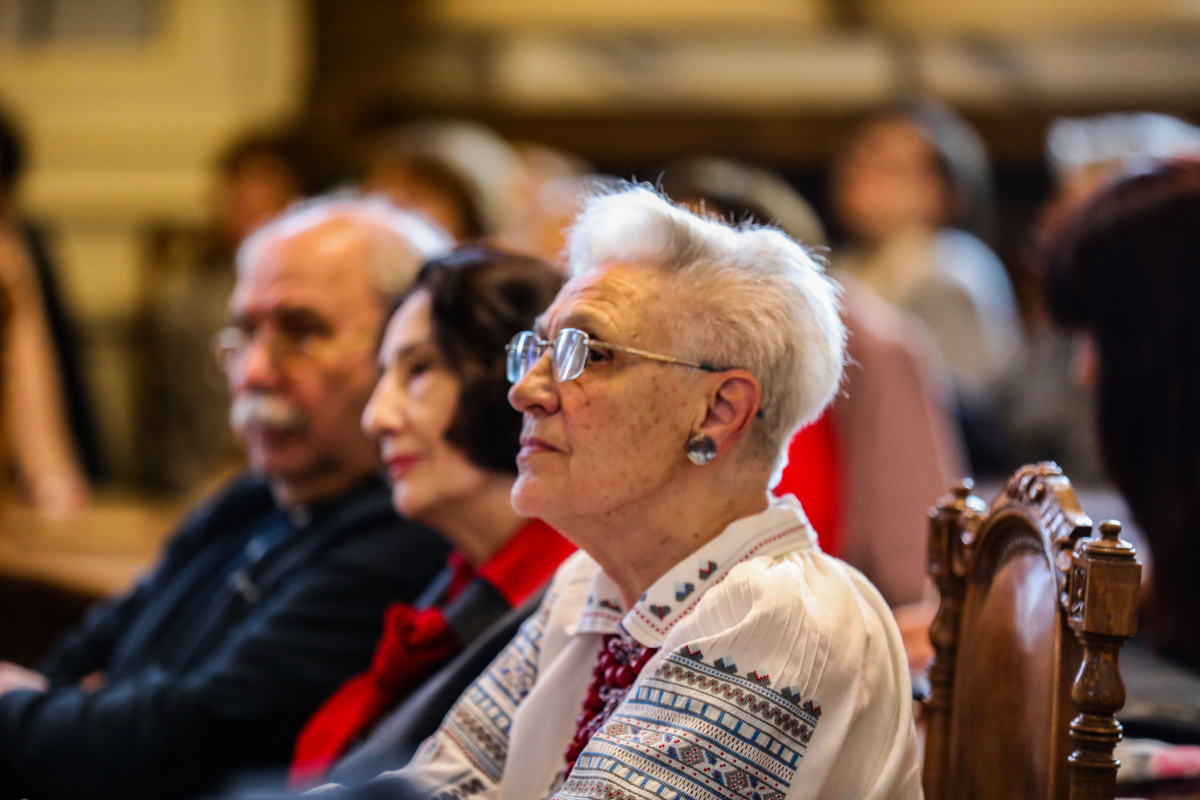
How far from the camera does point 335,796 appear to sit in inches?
42.9

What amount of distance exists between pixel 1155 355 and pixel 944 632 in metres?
0.77

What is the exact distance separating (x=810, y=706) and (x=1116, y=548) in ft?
1.09

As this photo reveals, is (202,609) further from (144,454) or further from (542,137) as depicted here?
(542,137)

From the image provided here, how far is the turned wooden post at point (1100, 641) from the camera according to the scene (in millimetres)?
1228

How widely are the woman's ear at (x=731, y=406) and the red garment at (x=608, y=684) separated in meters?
0.25

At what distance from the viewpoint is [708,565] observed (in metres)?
1.45

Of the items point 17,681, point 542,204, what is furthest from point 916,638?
point 542,204

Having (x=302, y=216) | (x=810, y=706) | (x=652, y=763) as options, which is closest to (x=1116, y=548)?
(x=810, y=706)

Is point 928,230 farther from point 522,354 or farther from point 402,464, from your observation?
point 522,354

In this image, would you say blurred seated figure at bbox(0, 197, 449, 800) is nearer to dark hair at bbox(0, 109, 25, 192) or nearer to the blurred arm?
the blurred arm

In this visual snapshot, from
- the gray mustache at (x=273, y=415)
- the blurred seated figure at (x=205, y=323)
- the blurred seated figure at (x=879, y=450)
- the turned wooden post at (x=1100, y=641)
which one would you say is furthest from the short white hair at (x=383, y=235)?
the blurred seated figure at (x=205, y=323)

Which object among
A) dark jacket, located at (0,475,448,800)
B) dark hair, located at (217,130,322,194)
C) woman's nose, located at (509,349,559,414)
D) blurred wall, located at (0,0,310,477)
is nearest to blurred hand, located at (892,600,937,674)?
dark jacket, located at (0,475,448,800)

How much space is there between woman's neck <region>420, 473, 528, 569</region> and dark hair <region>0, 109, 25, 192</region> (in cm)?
326

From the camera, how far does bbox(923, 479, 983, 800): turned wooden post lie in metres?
1.62
